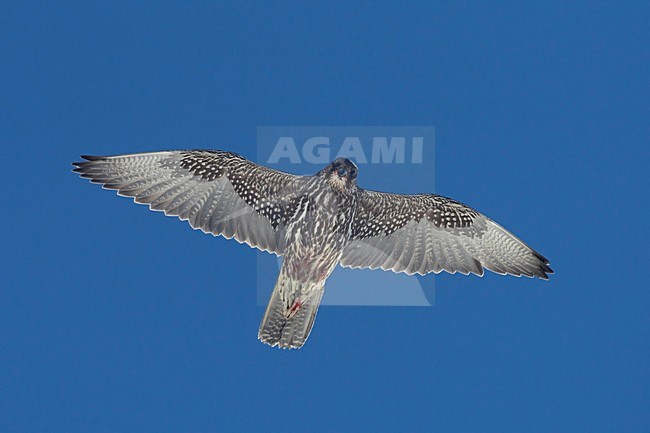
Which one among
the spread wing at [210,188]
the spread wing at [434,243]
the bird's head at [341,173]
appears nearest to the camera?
the bird's head at [341,173]

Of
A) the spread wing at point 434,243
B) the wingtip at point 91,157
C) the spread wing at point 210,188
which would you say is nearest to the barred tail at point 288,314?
the spread wing at point 210,188

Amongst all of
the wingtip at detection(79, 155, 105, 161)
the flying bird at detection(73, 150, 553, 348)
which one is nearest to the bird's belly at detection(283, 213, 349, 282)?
the flying bird at detection(73, 150, 553, 348)

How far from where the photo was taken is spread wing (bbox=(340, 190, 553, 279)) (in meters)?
7.99

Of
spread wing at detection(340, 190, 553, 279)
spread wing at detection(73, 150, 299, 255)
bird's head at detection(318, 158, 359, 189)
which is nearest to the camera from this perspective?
bird's head at detection(318, 158, 359, 189)

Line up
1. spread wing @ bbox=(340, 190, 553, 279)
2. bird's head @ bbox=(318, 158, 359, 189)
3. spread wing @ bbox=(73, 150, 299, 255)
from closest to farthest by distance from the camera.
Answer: bird's head @ bbox=(318, 158, 359, 189)
spread wing @ bbox=(73, 150, 299, 255)
spread wing @ bbox=(340, 190, 553, 279)

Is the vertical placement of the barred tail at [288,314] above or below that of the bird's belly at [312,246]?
below

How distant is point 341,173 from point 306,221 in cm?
53

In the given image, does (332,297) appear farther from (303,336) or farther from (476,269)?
(476,269)

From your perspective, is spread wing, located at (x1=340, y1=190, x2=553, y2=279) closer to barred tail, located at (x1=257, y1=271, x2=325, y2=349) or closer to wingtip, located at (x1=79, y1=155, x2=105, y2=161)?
barred tail, located at (x1=257, y1=271, x2=325, y2=349)

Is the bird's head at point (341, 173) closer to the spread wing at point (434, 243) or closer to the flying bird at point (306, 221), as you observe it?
the flying bird at point (306, 221)

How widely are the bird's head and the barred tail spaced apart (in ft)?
3.00

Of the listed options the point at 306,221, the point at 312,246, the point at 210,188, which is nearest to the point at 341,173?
the point at 306,221

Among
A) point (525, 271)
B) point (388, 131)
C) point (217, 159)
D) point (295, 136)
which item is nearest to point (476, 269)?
point (525, 271)

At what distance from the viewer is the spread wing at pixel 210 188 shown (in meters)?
7.62
